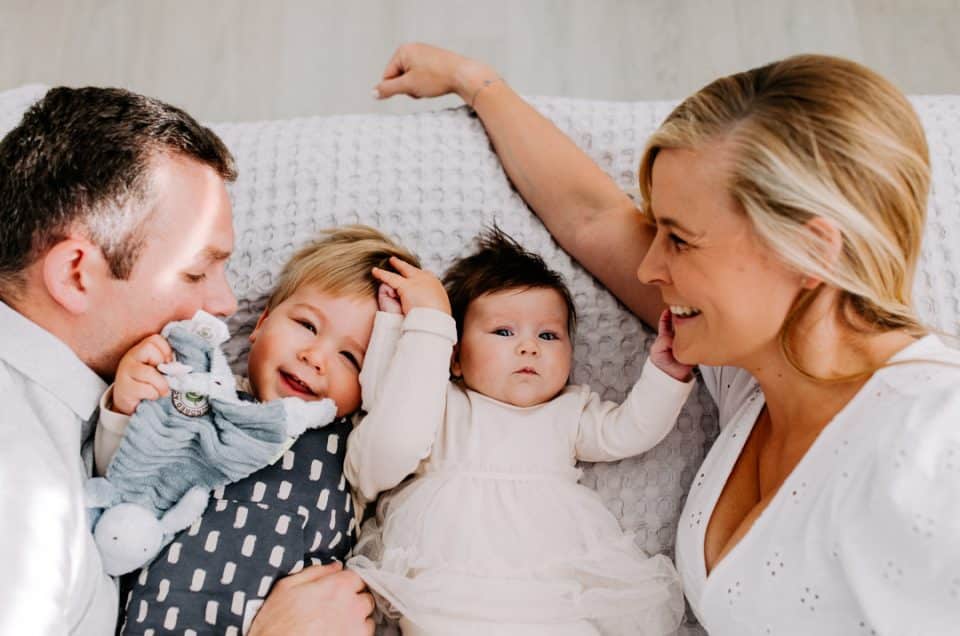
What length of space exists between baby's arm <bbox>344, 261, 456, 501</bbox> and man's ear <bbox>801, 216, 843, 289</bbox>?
0.59 metres

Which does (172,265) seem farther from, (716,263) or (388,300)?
(716,263)

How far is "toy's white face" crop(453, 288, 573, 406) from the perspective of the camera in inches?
57.1

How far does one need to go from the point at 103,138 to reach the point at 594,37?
163 centimetres

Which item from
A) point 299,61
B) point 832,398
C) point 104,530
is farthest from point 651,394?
point 299,61

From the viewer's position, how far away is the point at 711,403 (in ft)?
5.00

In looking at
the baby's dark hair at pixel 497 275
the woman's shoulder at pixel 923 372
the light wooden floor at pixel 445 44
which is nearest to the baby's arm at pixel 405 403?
the baby's dark hair at pixel 497 275

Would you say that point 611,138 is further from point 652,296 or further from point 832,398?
point 832,398

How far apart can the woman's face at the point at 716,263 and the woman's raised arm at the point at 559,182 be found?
0.30 metres

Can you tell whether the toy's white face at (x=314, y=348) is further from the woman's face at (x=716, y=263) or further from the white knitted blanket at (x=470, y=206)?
the woman's face at (x=716, y=263)

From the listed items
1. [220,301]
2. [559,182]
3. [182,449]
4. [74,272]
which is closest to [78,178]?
[74,272]

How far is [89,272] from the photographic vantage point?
1183mm

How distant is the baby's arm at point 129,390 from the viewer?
4.09 feet

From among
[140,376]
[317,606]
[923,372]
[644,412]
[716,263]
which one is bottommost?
[317,606]

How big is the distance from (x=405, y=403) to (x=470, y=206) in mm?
455
